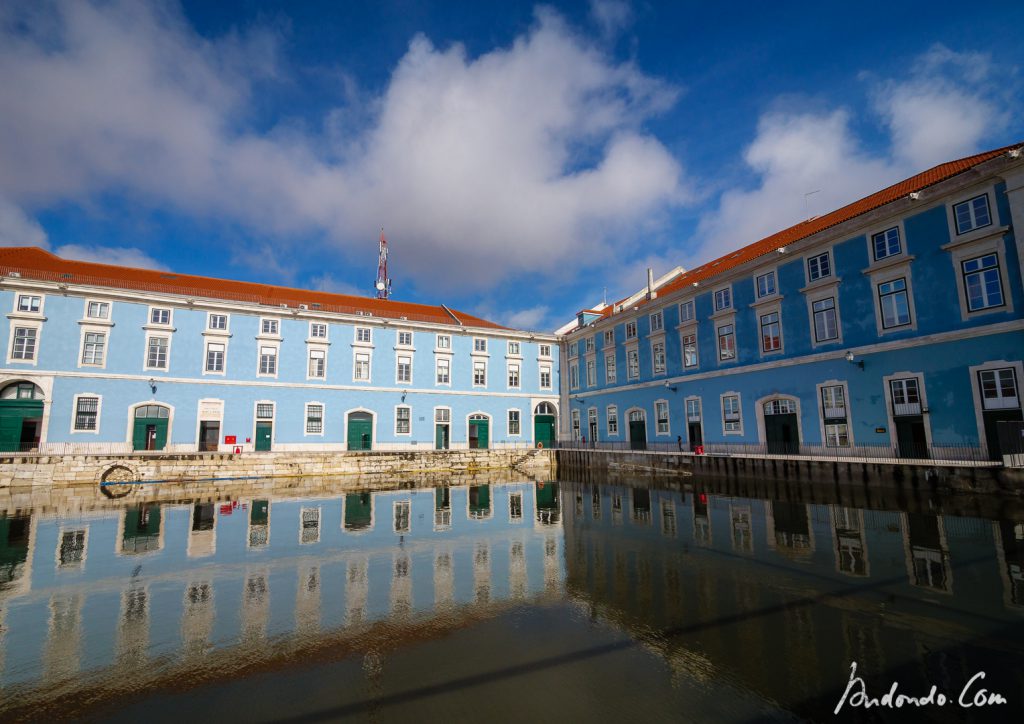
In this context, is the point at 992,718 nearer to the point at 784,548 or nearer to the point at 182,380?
the point at 784,548

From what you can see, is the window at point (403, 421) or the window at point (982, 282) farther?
the window at point (403, 421)

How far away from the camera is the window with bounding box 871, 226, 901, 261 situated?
60.3 ft

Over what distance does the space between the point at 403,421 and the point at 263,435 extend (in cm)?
857

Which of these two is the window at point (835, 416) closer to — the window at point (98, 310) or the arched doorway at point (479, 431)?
the arched doorway at point (479, 431)

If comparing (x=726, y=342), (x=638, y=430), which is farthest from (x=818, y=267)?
(x=638, y=430)

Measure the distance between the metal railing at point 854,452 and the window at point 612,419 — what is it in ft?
12.8

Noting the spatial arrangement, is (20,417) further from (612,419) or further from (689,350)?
(689,350)

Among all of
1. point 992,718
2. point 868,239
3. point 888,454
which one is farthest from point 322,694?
point 868,239

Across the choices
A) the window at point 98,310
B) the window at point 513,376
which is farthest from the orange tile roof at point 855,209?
the window at point 98,310

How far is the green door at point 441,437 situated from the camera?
33.8 metres

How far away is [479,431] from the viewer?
3531cm

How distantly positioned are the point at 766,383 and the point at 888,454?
19.5 feet

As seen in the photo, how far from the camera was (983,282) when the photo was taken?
15906mm

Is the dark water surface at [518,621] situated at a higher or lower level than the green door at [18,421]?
lower
